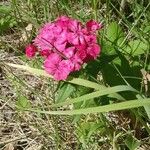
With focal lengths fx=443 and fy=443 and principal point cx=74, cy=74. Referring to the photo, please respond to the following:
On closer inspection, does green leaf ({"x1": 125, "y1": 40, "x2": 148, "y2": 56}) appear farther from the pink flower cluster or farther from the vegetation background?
the pink flower cluster

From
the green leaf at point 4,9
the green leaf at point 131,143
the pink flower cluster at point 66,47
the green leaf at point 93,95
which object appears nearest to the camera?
the green leaf at point 93,95

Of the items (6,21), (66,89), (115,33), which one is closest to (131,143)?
(66,89)

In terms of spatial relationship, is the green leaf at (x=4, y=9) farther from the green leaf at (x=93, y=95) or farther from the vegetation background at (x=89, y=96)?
the green leaf at (x=93, y=95)

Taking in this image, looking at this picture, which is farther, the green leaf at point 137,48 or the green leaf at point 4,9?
the green leaf at point 4,9

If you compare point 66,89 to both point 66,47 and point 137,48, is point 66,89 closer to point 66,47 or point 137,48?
point 66,47

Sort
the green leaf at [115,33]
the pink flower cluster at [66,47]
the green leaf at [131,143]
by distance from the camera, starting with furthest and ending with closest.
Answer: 1. the green leaf at [115,33]
2. the green leaf at [131,143]
3. the pink flower cluster at [66,47]

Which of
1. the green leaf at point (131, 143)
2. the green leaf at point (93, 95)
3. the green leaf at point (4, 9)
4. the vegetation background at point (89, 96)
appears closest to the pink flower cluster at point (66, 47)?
the vegetation background at point (89, 96)
